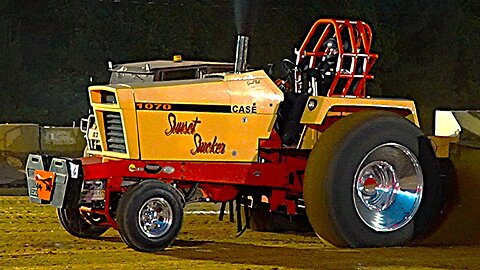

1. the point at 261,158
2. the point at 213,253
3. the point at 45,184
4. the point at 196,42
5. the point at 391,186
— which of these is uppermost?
the point at 261,158

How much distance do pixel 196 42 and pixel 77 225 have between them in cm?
1983

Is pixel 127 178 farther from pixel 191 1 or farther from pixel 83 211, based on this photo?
pixel 191 1

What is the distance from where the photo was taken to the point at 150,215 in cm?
991

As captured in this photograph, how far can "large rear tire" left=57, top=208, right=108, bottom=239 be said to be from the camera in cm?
1108

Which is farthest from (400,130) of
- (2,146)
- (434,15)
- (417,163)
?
(434,15)

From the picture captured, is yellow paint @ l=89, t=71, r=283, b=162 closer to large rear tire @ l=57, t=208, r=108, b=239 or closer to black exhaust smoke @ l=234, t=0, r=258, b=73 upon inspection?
large rear tire @ l=57, t=208, r=108, b=239

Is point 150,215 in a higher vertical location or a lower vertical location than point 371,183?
lower

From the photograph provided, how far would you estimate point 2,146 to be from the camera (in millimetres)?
19188

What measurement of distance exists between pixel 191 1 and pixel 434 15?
23.0 feet

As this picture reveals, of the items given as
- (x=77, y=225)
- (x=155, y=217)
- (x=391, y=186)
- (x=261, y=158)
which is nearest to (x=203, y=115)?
(x=261, y=158)

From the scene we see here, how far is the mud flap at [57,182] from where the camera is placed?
392 inches

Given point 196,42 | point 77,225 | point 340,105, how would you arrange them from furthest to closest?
point 196,42
point 77,225
point 340,105

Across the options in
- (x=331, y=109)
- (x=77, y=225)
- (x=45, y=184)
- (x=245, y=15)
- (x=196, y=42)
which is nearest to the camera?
(x=45, y=184)

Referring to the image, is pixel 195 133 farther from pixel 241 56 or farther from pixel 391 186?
pixel 391 186
